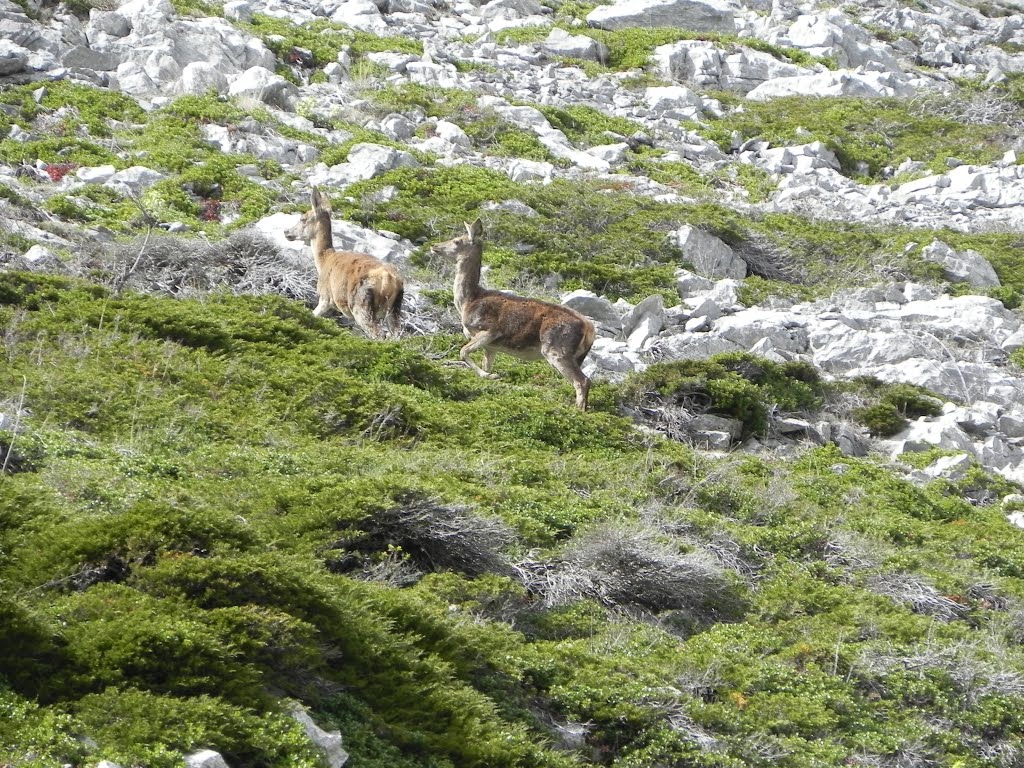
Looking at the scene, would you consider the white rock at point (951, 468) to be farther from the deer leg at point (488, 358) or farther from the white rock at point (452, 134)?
the white rock at point (452, 134)

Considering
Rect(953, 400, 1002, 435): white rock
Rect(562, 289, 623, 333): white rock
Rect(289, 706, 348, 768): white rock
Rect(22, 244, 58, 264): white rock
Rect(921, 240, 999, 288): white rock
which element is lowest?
Rect(921, 240, 999, 288): white rock

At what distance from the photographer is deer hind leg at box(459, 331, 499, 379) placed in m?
13.7

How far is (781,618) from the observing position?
8.99 m

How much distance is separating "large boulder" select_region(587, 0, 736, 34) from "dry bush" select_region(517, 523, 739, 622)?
95.8 ft

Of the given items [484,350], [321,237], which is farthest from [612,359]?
[321,237]

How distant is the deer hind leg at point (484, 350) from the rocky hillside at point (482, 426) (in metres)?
Result: 0.31

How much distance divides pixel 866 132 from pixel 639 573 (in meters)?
23.2

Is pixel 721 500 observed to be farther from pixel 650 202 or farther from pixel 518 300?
pixel 650 202

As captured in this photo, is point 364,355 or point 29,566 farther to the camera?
point 364,355

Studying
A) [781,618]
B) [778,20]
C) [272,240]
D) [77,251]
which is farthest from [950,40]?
[781,618]

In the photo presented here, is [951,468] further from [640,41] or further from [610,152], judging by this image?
[640,41]

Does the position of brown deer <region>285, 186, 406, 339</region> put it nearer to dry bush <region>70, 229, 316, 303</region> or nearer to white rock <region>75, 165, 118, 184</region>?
dry bush <region>70, 229, 316, 303</region>

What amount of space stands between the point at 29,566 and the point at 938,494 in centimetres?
929

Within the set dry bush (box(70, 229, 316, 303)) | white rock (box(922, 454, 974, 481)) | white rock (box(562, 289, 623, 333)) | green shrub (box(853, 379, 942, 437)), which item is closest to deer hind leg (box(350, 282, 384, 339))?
dry bush (box(70, 229, 316, 303))
